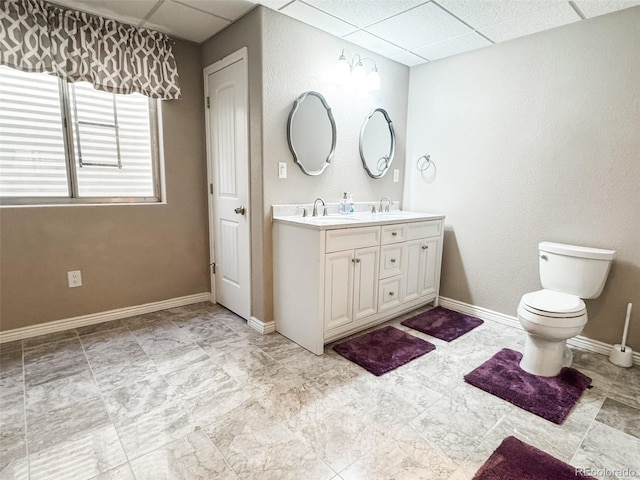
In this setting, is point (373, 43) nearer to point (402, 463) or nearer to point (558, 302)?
point (558, 302)

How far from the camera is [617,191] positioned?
2234mm

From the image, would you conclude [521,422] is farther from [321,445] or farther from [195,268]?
[195,268]

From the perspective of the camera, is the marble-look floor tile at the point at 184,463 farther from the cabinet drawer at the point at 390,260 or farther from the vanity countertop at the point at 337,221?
the cabinet drawer at the point at 390,260

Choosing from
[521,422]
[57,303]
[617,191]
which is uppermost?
[617,191]

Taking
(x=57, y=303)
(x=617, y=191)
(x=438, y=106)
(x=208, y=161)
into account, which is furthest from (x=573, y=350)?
(x=57, y=303)

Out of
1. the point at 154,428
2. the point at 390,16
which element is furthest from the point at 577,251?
the point at 154,428

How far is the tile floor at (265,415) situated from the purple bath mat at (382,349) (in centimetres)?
7

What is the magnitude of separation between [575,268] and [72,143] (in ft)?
11.5

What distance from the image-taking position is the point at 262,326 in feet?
8.39

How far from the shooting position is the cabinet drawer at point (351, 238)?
7.17 ft

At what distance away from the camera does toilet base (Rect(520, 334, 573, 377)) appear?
202 cm

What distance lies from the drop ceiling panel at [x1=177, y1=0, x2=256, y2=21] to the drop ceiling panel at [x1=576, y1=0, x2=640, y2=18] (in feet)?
6.61

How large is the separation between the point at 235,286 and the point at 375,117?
74.9 inches

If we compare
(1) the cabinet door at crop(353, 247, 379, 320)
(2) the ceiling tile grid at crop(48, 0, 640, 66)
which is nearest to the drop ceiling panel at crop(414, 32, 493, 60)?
(2) the ceiling tile grid at crop(48, 0, 640, 66)
